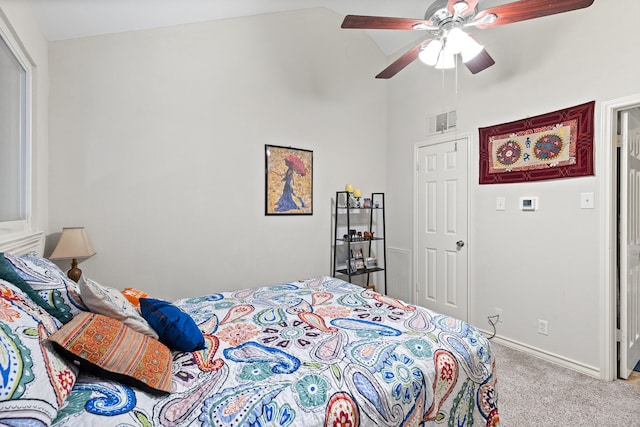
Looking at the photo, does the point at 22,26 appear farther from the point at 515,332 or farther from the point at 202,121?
the point at 515,332

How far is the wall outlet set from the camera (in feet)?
8.70

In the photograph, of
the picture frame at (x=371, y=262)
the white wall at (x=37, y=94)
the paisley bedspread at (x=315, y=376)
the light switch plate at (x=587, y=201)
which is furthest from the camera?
the picture frame at (x=371, y=262)

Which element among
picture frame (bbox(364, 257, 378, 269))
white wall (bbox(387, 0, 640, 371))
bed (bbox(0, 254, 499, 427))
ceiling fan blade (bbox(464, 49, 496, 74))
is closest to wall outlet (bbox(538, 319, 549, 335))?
white wall (bbox(387, 0, 640, 371))

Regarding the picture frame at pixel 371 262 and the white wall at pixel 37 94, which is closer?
the white wall at pixel 37 94

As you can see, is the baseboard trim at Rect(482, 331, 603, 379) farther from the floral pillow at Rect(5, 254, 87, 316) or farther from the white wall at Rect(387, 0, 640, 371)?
the floral pillow at Rect(5, 254, 87, 316)

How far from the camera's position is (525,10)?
69.6 inches

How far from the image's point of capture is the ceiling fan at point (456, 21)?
1718mm

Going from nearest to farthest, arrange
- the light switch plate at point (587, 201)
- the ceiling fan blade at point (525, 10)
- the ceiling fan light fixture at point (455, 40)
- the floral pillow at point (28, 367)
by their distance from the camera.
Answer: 1. the floral pillow at point (28, 367)
2. the ceiling fan blade at point (525, 10)
3. the ceiling fan light fixture at point (455, 40)
4. the light switch plate at point (587, 201)

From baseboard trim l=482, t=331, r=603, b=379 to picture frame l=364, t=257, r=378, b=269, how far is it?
4.66 ft

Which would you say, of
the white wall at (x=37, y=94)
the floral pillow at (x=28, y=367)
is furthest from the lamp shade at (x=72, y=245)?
the floral pillow at (x=28, y=367)

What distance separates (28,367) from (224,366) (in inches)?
25.2

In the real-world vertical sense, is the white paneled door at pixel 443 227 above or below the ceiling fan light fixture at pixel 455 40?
below

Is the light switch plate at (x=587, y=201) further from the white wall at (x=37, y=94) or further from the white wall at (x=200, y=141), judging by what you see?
the white wall at (x=37, y=94)

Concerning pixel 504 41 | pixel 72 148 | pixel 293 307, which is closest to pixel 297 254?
pixel 293 307
